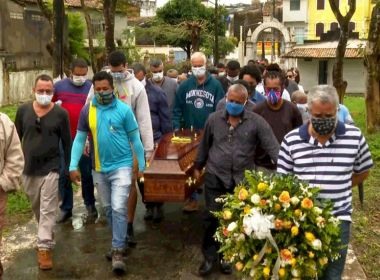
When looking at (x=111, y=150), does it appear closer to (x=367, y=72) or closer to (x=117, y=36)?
(x=367, y=72)

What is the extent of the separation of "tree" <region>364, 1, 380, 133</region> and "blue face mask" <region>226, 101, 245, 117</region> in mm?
8473

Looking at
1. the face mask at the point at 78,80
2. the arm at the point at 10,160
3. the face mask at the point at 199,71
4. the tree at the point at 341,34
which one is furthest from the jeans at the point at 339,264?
the tree at the point at 341,34

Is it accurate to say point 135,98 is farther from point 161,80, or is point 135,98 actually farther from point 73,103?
point 161,80

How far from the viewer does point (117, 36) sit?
44406mm

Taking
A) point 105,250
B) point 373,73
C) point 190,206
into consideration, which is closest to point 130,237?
point 105,250

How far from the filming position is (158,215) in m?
7.43

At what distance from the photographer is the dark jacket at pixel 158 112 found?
7227mm

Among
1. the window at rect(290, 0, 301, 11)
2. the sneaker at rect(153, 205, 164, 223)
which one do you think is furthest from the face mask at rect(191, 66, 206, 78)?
the window at rect(290, 0, 301, 11)

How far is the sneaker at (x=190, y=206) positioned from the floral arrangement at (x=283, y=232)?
13.0 feet

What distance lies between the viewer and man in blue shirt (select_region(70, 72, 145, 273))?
5.60 meters

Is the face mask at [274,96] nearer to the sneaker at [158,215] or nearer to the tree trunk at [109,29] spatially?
the sneaker at [158,215]

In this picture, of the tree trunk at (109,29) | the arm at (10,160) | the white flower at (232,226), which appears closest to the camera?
the white flower at (232,226)

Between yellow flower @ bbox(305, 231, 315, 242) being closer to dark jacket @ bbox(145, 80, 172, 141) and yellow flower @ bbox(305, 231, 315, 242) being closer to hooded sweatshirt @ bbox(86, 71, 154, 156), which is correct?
hooded sweatshirt @ bbox(86, 71, 154, 156)

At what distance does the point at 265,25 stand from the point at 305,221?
43091mm
